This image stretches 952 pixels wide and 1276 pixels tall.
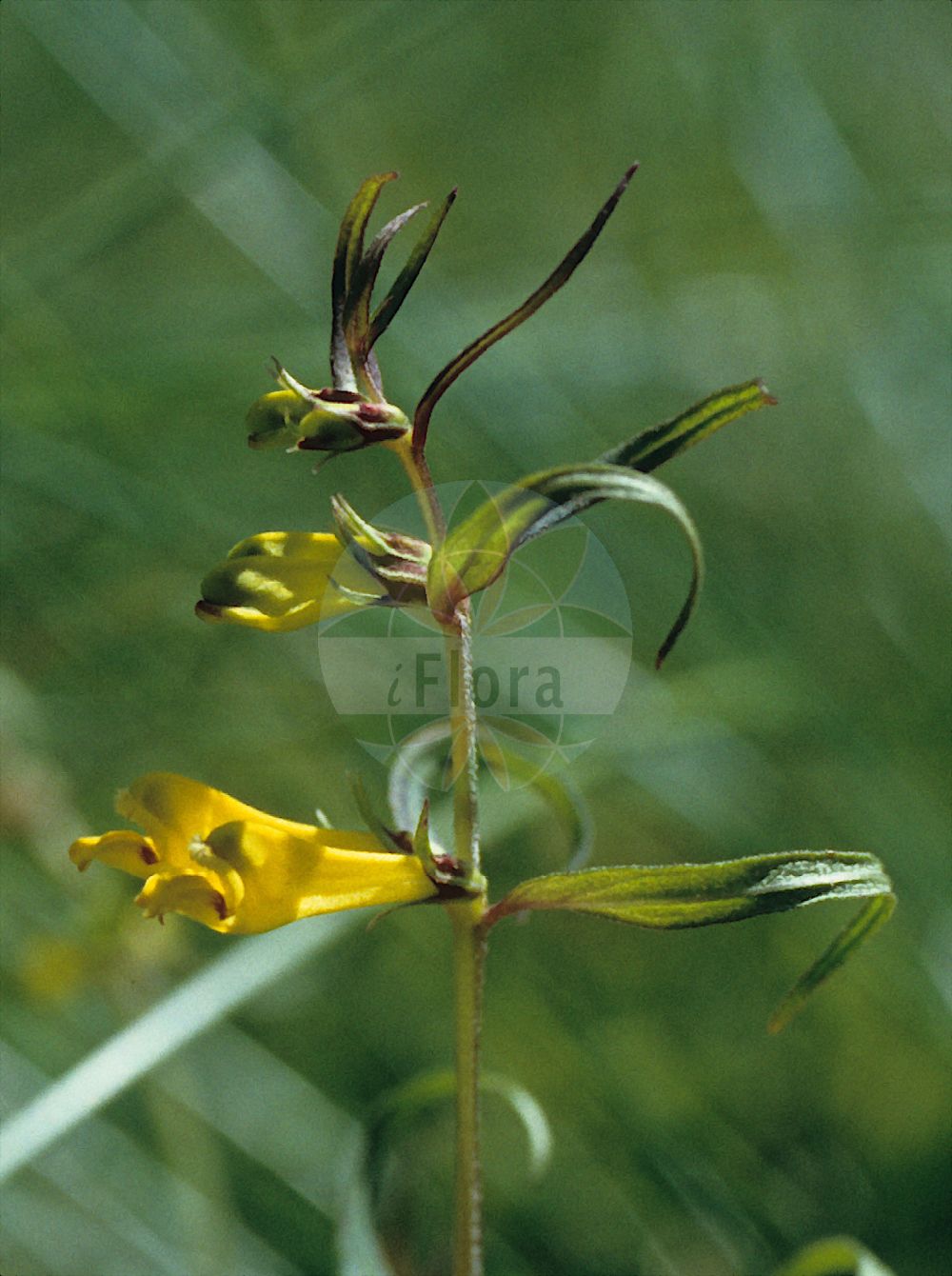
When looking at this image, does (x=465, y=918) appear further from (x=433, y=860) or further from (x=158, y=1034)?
(x=158, y=1034)

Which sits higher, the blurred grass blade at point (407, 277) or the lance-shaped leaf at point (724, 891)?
the blurred grass blade at point (407, 277)

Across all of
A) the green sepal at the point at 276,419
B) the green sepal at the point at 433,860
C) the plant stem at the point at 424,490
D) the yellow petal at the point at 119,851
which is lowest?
the green sepal at the point at 433,860

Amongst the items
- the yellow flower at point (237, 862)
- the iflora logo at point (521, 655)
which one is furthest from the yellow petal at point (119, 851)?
the iflora logo at point (521, 655)

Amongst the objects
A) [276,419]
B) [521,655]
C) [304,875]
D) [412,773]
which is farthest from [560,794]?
[521,655]

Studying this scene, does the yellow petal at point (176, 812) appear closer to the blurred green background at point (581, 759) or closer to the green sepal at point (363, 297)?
the green sepal at point (363, 297)

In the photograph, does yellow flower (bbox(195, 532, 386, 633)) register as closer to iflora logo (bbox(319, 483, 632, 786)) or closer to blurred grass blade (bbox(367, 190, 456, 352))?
blurred grass blade (bbox(367, 190, 456, 352))

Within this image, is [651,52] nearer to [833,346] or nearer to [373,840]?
[833,346]
